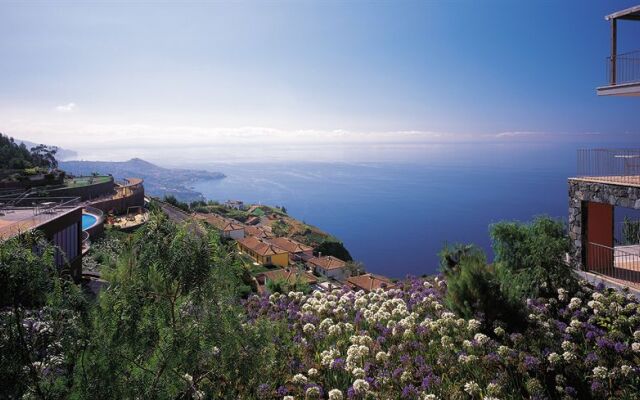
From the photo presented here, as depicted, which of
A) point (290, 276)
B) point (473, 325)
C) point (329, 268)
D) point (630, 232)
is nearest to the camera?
point (473, 325)

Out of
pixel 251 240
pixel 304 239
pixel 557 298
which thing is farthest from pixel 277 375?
pixel 304 239

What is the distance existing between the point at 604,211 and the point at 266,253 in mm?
21398

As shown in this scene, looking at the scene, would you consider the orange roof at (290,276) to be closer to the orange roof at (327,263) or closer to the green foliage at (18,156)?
the orange roof at (327,263)

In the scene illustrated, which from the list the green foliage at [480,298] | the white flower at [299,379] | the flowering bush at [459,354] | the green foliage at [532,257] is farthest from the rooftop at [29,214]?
the green foliage at [532,257]

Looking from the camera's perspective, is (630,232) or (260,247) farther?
(260,247)

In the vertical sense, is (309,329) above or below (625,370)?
below

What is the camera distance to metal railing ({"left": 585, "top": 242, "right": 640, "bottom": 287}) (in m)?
10.7

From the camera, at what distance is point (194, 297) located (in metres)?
3.67

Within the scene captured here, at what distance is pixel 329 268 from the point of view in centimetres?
2895

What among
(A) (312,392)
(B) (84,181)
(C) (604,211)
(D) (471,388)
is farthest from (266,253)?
(D) (471,388)

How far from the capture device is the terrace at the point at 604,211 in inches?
413

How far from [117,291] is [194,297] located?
0.60 metres

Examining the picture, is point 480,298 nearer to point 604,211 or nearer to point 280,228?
point 604,211

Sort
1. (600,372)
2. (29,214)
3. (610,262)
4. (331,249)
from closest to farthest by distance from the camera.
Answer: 1. (600,372)
2. (610,262)
3. (29,214)
4. (331,249)
